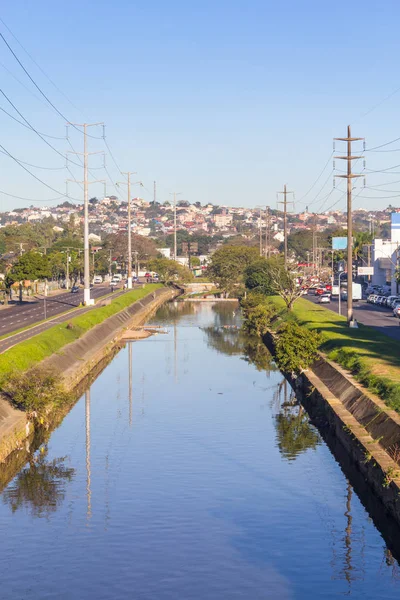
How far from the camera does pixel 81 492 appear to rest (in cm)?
3027

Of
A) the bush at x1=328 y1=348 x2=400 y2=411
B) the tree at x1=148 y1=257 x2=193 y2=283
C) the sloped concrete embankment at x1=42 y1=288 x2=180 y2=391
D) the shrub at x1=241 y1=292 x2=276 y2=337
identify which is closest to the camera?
the bush at x1=328 y1=348 x2=400 y2=411

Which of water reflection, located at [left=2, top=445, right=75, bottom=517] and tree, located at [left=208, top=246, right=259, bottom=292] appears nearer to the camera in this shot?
water reflection, located at [left=2, top=445, right=75, bottom=517]

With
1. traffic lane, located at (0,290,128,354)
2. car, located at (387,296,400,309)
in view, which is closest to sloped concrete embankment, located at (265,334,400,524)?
traffic lane, located at (0,290,128,354)

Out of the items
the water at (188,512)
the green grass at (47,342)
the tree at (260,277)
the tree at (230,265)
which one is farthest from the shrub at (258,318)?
the tree at (230,265)

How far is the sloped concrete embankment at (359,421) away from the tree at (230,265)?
3582 inches

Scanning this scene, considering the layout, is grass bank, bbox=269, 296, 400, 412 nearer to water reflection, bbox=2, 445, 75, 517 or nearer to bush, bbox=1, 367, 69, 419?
water reflection, bbox=2, 445, 75, 517

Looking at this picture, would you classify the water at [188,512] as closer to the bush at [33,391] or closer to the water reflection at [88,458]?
the water reflection at [88,458]

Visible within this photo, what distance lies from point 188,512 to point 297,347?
1039 inches

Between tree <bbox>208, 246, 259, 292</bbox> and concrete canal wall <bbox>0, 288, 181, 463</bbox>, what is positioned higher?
tree <bbox>208, 246, 259, 292</bbox>

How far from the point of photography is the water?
22.2 metres

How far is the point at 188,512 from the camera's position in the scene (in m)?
27.7

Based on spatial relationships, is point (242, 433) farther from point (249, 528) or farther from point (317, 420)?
point (249, 528)

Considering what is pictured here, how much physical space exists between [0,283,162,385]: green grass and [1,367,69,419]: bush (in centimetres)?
79

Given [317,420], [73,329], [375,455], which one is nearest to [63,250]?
[73,329]
